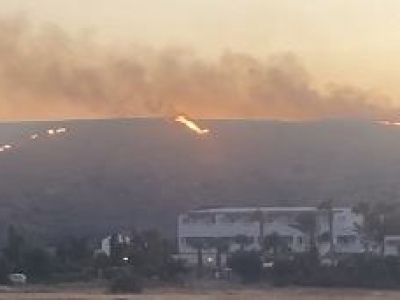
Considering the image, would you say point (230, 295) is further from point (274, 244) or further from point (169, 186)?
point (169, 186)

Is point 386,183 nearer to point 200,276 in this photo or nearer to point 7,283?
point 200,276

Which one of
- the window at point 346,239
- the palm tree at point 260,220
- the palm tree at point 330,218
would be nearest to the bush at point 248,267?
the palm tree at point 330,218

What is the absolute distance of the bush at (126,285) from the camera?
78.6m

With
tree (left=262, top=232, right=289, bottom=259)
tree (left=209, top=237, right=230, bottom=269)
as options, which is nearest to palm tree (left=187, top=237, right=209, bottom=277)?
tree (left=209, top=237, right=230, bottom=269)

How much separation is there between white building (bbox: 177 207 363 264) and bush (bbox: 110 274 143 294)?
110ft

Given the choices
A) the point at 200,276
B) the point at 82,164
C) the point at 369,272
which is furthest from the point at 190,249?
the point at 82,164

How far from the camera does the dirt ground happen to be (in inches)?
2704

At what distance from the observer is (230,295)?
73125 mm

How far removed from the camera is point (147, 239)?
99.5 meters

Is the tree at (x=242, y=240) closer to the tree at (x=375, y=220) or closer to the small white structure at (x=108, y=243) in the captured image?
the small white structure at (x=108, y=243)

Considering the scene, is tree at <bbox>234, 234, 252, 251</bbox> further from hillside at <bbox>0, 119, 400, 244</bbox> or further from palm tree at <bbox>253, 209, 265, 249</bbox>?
hillside at <bbox>0, 119, 400, 244</bbox>

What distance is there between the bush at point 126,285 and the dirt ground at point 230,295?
0.95 meters

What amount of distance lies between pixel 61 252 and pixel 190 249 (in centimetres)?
2406

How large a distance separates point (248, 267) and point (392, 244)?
1856 centimetres
